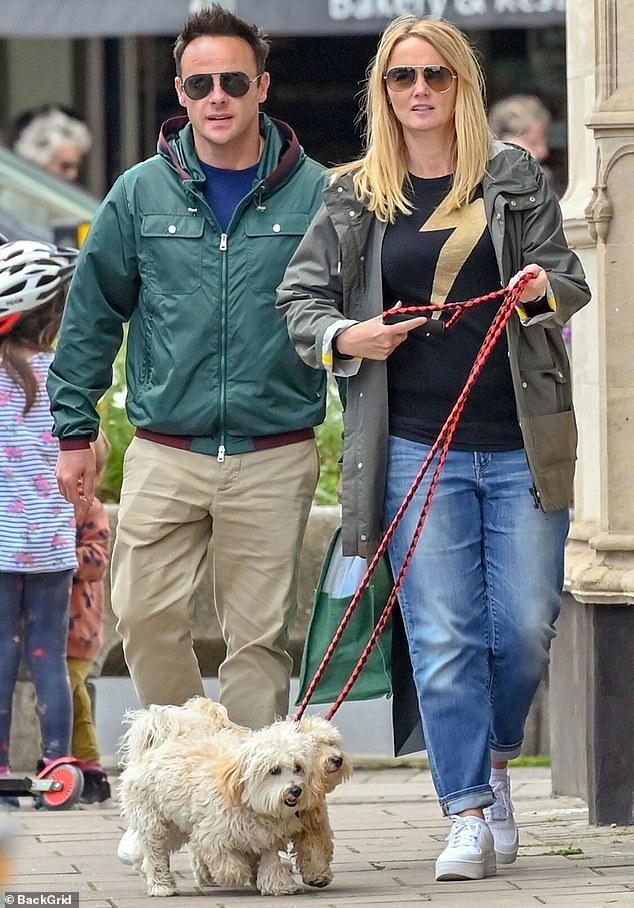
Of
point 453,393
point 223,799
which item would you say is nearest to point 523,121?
point 453,393

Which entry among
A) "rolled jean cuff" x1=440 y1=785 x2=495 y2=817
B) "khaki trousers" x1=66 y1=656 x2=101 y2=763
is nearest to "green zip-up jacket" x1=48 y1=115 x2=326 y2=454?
"rolled jean cuff" x1=440 y1=785 x2=495 y2=817

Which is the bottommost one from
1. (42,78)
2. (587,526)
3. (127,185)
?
(587,526)

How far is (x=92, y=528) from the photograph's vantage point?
6.84 m

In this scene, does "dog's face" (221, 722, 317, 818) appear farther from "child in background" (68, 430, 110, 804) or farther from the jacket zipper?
"child in background" (68, 430, 110, 804)

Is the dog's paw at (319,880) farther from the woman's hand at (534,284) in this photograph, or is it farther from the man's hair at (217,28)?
the man's hair at (217,28)

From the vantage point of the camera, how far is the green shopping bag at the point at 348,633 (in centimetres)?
495

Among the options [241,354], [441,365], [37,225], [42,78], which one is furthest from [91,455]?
[42,78]

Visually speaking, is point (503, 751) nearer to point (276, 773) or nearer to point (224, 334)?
point (276, 773)

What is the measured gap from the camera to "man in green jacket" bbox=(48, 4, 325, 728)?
493cm

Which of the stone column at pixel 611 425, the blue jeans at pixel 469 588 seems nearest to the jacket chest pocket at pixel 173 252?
the blue jeans at pixel 469 588

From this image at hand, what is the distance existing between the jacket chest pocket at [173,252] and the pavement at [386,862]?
138 cm

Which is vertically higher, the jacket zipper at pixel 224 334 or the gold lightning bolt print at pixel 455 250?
the gold lightning bolt print at pixel 455 250

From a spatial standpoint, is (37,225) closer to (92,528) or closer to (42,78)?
(42,78)

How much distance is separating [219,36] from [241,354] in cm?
81
